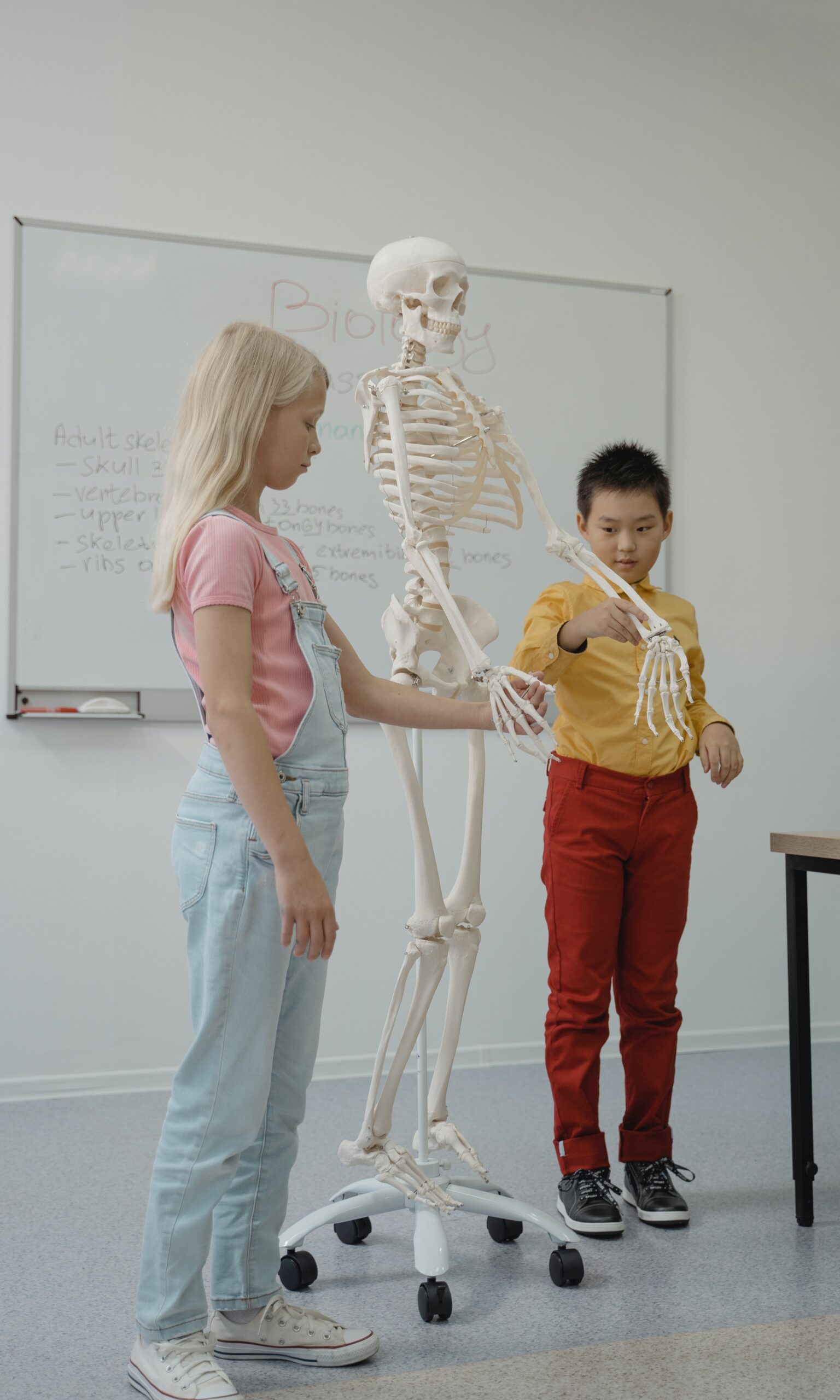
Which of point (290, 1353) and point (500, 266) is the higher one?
point (500, 266)

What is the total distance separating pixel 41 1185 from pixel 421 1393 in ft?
3.60

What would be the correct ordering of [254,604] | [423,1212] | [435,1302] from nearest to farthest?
[254,604], [435,1302], [423,1212]

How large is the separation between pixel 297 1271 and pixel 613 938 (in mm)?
760

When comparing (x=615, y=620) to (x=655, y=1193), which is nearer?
(x=615, y=620)

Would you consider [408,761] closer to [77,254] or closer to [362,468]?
[362,468]

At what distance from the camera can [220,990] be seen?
137cm

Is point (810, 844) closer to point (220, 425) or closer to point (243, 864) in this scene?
point (243, 864)

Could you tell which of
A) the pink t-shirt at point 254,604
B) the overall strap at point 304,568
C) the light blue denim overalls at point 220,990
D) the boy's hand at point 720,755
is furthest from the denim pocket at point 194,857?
the boy's hand at point 720,755

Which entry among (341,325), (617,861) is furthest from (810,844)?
(341,325)

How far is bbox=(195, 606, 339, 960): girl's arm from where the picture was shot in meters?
1.32

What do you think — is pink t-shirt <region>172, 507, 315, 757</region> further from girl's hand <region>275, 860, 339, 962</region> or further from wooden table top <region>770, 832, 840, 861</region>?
wooden table top <region>770, 832, 840, 861</region>

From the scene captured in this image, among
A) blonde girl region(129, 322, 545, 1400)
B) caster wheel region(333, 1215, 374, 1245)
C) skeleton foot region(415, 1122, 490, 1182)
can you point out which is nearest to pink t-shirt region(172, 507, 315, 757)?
blonde girl region(129, 322, 545, 1400)

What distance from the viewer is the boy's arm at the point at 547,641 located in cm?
197

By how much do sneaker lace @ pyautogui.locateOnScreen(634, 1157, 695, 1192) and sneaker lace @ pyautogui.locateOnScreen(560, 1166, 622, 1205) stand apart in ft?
0.20
